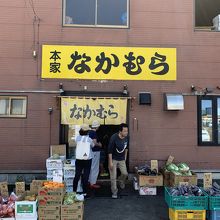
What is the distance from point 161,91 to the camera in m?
10.5

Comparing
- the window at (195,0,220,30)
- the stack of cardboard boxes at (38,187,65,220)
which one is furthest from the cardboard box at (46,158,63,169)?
the window at (195,0,220,30)

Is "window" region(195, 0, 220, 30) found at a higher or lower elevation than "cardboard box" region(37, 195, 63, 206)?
higher

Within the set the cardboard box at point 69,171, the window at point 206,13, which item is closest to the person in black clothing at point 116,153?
the cardboard box at point 69,171

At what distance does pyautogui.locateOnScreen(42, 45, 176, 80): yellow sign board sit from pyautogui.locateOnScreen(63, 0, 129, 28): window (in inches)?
33.1

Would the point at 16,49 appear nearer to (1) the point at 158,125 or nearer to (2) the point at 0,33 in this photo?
(2) the point at 0,33

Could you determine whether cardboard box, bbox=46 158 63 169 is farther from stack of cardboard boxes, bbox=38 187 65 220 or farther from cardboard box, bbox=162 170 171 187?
cardboard box, bbox=162 170 171 187

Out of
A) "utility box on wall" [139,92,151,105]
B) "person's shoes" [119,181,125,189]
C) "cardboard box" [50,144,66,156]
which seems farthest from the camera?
"utility box on wall" [139,92,151,105]

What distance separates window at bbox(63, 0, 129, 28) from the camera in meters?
10.6

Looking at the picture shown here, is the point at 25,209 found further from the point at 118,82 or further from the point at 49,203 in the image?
the point at 118,82

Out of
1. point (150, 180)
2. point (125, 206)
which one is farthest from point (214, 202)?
point (150, 180)

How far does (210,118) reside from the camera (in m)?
10.7

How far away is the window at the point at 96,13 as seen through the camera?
10602 millimetres

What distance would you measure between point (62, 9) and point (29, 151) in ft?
14.6

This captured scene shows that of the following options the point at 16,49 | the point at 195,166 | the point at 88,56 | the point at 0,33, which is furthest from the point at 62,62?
the point at 195,166
